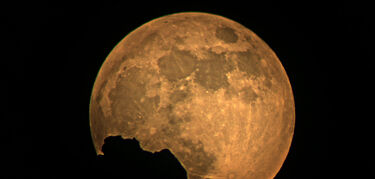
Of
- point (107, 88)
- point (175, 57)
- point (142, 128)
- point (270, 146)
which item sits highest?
point (175, 57)

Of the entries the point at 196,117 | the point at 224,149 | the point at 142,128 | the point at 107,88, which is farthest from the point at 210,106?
the point at 107,88

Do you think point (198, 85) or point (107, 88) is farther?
point (107, 88)

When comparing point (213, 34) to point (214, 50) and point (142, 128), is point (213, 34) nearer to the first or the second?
point (214, 50)

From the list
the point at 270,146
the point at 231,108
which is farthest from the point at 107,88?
the point at 270,146

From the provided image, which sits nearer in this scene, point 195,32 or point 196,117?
point 196,117

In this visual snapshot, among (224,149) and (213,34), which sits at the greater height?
(213,34)

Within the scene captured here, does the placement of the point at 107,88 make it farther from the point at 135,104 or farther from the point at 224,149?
the point at 224,149
